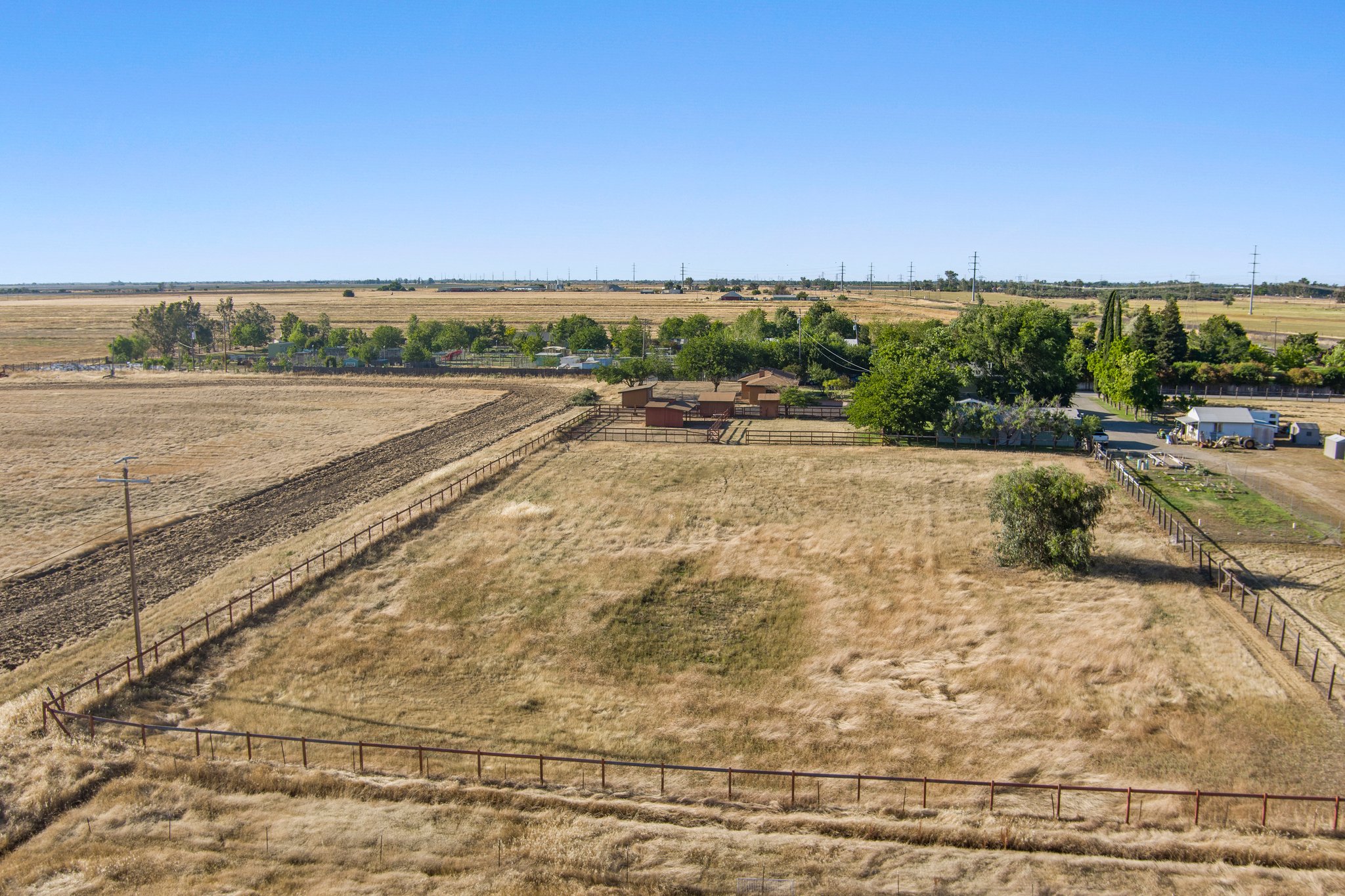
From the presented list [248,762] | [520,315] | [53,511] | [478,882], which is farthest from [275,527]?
[520,315]

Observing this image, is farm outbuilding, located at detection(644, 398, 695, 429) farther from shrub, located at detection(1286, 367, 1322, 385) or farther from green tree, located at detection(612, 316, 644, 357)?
shrub, located at detection(1286, 367, 1322, 385)

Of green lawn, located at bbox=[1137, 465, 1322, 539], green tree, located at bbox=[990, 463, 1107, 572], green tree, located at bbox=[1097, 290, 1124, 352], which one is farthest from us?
green tree, located at bbox=[1097, 290, 1124, 352]

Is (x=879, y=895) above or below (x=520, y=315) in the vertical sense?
below

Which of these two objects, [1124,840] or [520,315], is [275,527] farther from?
[520,315]


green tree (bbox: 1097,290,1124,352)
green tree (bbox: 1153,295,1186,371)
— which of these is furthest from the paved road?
green tree (bbox: 1153,295,1186,371)

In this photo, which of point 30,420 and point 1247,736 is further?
point 30,420

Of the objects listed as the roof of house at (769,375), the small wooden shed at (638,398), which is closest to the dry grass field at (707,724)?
the small wooden shed at (638,398)
